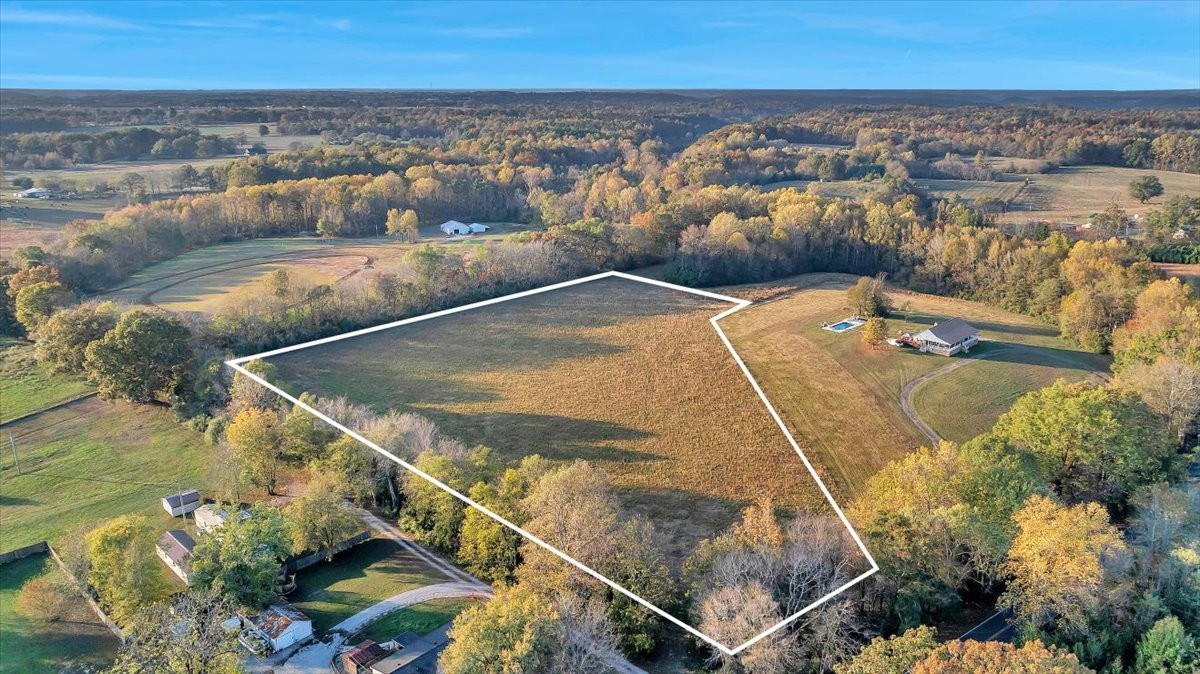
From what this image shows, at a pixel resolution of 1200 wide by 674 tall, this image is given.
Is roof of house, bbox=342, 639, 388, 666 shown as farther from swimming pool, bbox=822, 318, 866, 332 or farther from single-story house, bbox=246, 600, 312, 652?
swimming pool, bbox=822, 318, 866, 332

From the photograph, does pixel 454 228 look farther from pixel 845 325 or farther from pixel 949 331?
pixel 845 325

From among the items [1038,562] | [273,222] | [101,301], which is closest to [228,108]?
[273,222]

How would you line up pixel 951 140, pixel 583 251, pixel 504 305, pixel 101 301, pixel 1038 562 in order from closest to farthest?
pixel 504 305 < pixel 583 251 < pixel 1038 562 < pixel 101 301 < pixel 951 140

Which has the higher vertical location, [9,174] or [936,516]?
[9,174]

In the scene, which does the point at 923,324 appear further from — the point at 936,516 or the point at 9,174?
the point at 9,174

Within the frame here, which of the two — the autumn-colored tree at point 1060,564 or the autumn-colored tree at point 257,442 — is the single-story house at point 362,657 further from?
the autumn-colored tree at point 1060,564

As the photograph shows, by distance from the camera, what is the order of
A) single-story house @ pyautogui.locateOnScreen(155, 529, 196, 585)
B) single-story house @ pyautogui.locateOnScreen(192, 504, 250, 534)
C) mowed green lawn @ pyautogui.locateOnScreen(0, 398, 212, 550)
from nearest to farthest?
single-story house @ pyautogui.locateOnScreen(155, 529, 196, 585) < single-story house @ pyautogui.locateOnScreen(192, 504, 250, 534) < mowed green lawn @ pyautogui.locateOnScreen(0, 398, 212, 550)

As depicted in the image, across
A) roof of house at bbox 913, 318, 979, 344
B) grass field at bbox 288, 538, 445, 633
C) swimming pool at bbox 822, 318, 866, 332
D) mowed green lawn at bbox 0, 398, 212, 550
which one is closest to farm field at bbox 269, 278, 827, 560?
swimming pool at bbox 822, 318, 866, 332
